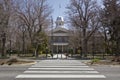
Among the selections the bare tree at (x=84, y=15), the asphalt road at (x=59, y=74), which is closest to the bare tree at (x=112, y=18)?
the bare tree at (x=84, y=15)

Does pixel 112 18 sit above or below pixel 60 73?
above

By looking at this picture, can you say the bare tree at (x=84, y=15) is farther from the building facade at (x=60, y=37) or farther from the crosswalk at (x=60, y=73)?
the building facade at (x=60, y=37)

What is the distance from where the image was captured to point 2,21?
148 ft

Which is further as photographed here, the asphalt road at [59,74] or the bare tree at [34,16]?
the bare tree at [34,16]

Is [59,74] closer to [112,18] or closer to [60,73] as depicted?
[60,73]

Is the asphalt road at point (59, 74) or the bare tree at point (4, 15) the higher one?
the bare tree at point (4, 15)

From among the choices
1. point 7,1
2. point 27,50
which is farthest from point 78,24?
point 27,50

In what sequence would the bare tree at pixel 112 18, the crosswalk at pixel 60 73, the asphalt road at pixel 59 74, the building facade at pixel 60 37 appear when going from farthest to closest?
the building facade at pixel 60 37, the bare tree at pixel 112 18, the crosswalk at pixel 60 73, the asphalt road at pixel 59 74

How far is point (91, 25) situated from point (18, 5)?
14061mm

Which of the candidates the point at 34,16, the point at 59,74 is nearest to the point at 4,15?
the point at 34,16

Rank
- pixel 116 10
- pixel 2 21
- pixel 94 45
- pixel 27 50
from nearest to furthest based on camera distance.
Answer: pixel 2 21 < pixel 116 10 < pixel 94 45 < pixel 27 50

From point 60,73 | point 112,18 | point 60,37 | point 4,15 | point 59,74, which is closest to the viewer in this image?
point 59,74

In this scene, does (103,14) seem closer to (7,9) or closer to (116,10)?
(116,10)

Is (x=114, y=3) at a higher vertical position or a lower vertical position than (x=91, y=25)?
higher
